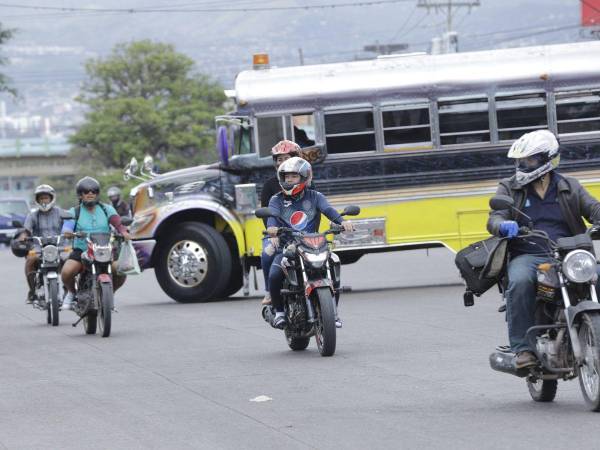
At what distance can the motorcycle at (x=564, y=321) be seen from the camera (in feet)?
28.5

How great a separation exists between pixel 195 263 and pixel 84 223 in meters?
4.36

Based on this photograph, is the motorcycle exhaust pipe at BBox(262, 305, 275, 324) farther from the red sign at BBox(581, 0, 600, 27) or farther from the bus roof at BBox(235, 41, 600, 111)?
the red sign at BBox(581, 0, 600, 27)

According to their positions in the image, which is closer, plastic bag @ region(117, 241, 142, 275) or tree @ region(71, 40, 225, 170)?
plastic bag @ region(117, 241, 142, 275)

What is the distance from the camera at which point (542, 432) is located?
27.3 feet

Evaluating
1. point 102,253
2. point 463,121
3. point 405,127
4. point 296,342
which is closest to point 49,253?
point 102,253

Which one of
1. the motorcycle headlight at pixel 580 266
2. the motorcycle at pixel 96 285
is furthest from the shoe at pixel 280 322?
the motorcycle headlight at pixel 580 266

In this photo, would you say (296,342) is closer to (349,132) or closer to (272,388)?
(272,388)

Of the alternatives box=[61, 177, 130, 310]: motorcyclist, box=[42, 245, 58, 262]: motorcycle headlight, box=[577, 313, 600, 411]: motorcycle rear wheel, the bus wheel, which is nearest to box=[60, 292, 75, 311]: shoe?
box=[61, 177, 130, 310]: motorcyclist

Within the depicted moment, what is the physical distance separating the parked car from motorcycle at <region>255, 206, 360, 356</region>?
142 ft

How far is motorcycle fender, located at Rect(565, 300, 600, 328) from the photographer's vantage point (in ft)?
28.1

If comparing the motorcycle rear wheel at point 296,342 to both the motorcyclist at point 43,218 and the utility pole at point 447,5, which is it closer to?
the motorcyclist at point 43,218

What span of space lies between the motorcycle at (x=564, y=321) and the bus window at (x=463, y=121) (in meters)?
11.1

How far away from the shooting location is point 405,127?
20469 mm

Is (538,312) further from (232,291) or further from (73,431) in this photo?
(232,291)
